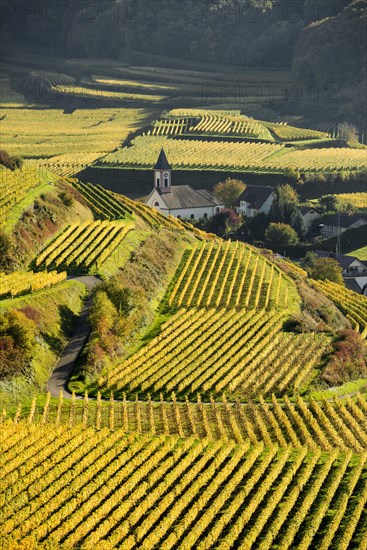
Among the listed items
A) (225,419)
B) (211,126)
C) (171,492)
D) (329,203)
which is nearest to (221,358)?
(225,419)

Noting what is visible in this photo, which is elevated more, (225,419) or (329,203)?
(225,419)

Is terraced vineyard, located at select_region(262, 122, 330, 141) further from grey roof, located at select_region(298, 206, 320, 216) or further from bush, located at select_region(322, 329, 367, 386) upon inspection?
bush, located at select_region(322, 329, 367, 386)

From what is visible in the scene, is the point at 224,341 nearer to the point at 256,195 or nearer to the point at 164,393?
the point at 164,393

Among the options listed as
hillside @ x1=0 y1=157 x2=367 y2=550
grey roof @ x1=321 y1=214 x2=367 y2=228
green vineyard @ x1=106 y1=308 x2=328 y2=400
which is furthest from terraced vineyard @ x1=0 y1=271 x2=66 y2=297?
grey roof @ x1=321 y1=214 x2=367 y2=228

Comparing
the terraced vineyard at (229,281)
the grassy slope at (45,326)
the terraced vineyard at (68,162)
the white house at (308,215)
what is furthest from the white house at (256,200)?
the grassy slope at (45,326)

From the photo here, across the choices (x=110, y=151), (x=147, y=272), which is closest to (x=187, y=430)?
(x=147, y=272)

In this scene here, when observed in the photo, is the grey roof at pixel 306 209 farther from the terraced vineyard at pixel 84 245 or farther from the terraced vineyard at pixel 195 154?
the terraced vineyard at pixel 84 245
